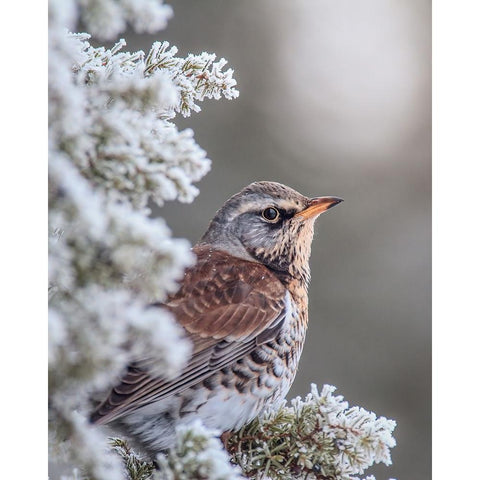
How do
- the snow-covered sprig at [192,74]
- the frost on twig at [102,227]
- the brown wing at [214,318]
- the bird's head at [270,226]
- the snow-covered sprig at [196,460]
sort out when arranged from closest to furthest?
the frost on twig at [102,227]
the snow-covered sprig at [196,460]
the brown wing at [214,318]
the snow-covered sprig at [192,74]
the bird's head at [270,226]

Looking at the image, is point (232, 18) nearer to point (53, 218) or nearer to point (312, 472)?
point (53, 218)

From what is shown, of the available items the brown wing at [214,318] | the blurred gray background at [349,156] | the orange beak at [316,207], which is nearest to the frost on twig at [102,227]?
the brown wing at [214,318]

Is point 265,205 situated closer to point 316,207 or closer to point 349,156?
point 316,207

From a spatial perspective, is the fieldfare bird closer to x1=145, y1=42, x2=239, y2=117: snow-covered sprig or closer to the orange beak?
the orange beak

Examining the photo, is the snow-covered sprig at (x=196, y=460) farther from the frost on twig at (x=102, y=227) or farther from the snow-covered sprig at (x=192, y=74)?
the snow-covered sprig at (x=192, y=74)

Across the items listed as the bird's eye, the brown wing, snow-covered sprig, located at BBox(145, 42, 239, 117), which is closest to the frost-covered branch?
the brown wing

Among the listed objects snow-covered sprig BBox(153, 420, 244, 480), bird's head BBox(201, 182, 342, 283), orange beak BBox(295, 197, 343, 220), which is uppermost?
orange beak BBox(295, 197, 343, 220)
